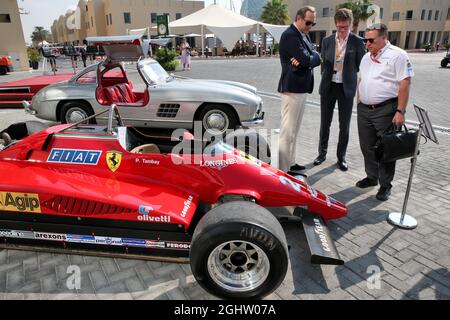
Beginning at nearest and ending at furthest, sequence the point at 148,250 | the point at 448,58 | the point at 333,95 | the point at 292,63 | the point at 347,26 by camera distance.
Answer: the point at 148,250
the point at 292,63
the point at 347,26
the point at 333,95
the point at 448,58

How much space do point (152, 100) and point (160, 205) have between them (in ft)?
13.5

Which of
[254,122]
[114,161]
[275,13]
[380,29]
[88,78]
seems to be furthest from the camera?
[275,13]

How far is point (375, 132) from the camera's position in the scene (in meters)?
4.12

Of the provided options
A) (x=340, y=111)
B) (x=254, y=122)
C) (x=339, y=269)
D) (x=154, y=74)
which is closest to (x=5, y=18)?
(x=154, y=74)

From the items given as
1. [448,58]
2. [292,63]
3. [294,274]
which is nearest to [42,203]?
[294,274]

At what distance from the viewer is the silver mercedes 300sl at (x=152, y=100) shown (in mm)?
6508

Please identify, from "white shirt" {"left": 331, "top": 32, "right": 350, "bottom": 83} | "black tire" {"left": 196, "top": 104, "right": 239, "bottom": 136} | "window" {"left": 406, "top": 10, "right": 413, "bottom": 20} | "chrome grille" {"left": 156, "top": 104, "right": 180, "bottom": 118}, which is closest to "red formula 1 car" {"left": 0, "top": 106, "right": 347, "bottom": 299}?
"white shirt" {"left": 331, "top": 32, "right": 350, "bottom": 83}

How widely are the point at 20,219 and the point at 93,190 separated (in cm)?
66

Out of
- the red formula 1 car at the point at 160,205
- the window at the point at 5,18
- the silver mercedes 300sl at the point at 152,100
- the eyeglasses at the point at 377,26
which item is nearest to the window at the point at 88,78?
the silver mercedes 300sl at the point at 152,100

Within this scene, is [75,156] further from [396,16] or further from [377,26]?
[396,16]

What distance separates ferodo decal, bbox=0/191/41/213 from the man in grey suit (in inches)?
156

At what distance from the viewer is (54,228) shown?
9.24ft

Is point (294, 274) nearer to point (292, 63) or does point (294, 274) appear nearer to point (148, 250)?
point (148, 250)

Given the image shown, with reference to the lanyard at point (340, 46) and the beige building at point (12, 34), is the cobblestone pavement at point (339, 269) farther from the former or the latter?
the beige building at point (12, 34)
